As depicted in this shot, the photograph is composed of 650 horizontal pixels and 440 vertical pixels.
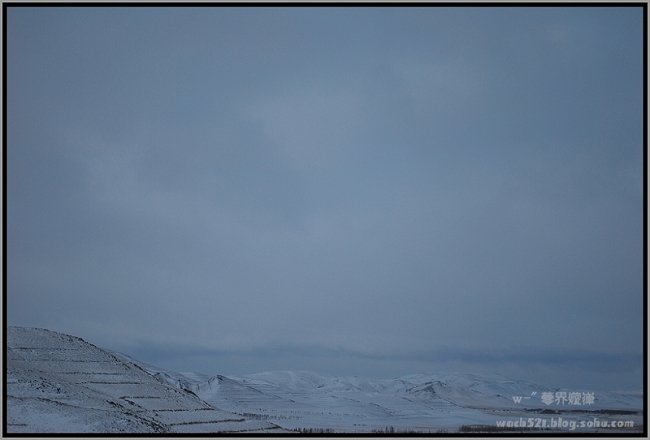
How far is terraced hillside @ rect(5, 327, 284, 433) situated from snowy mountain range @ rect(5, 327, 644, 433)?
41mm

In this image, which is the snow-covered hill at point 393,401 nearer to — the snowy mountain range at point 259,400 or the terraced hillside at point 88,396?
the snowy mountain range at point 259,400

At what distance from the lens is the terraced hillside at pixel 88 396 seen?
19781mm

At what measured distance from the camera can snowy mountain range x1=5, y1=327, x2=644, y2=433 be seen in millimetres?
21016

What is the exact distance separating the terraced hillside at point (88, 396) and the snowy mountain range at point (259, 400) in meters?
0.04

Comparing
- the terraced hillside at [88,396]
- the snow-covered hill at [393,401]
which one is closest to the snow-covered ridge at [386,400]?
the snow-covered hill at [393,401]

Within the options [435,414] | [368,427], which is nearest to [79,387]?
[368,427]

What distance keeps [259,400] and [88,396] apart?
892cm

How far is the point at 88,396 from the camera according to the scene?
2217 centimetres

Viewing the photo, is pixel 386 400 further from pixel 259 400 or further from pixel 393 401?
pixel 259 400

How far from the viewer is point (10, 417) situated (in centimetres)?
2008

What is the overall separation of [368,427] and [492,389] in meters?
9.60

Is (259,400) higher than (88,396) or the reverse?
higher

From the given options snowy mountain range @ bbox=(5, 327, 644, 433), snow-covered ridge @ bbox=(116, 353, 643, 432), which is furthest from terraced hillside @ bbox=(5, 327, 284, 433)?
snow-covered ridge @ bbox=(116, 353, 643, 432)

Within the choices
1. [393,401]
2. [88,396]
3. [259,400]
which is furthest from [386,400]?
[88,396]
